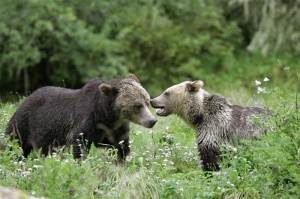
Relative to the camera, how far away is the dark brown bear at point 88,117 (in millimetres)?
7434

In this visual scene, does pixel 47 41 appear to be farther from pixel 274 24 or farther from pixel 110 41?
pixel 274 24

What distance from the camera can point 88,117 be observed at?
7445mm

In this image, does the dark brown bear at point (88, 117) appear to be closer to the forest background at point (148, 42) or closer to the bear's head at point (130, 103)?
the bear's head at point (130, 103)

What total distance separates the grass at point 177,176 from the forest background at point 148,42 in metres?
8.94

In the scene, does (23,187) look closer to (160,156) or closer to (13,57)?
(160,156)

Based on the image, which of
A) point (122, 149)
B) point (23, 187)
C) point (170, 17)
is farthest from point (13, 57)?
point (23, 187)

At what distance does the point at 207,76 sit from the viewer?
1902 cm

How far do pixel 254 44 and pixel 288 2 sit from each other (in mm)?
1594

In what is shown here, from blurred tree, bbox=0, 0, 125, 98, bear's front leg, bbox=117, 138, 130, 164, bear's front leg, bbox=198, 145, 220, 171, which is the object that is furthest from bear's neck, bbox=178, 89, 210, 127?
blurred tree, bbox=0, 0, 125, 98

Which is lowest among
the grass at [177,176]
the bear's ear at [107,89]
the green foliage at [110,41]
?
the grass at [177,176]

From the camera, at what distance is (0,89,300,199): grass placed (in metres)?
Answer: 5.82

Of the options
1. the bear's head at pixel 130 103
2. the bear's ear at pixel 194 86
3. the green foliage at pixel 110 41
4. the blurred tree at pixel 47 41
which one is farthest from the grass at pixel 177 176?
the green foliage at pixel 110 41

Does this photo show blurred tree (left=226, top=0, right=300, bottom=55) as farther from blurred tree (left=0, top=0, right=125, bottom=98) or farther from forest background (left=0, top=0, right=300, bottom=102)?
blurred tree (left=0, top=0, right=125, bottom=98)

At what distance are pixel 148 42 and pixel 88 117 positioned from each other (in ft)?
38.3
